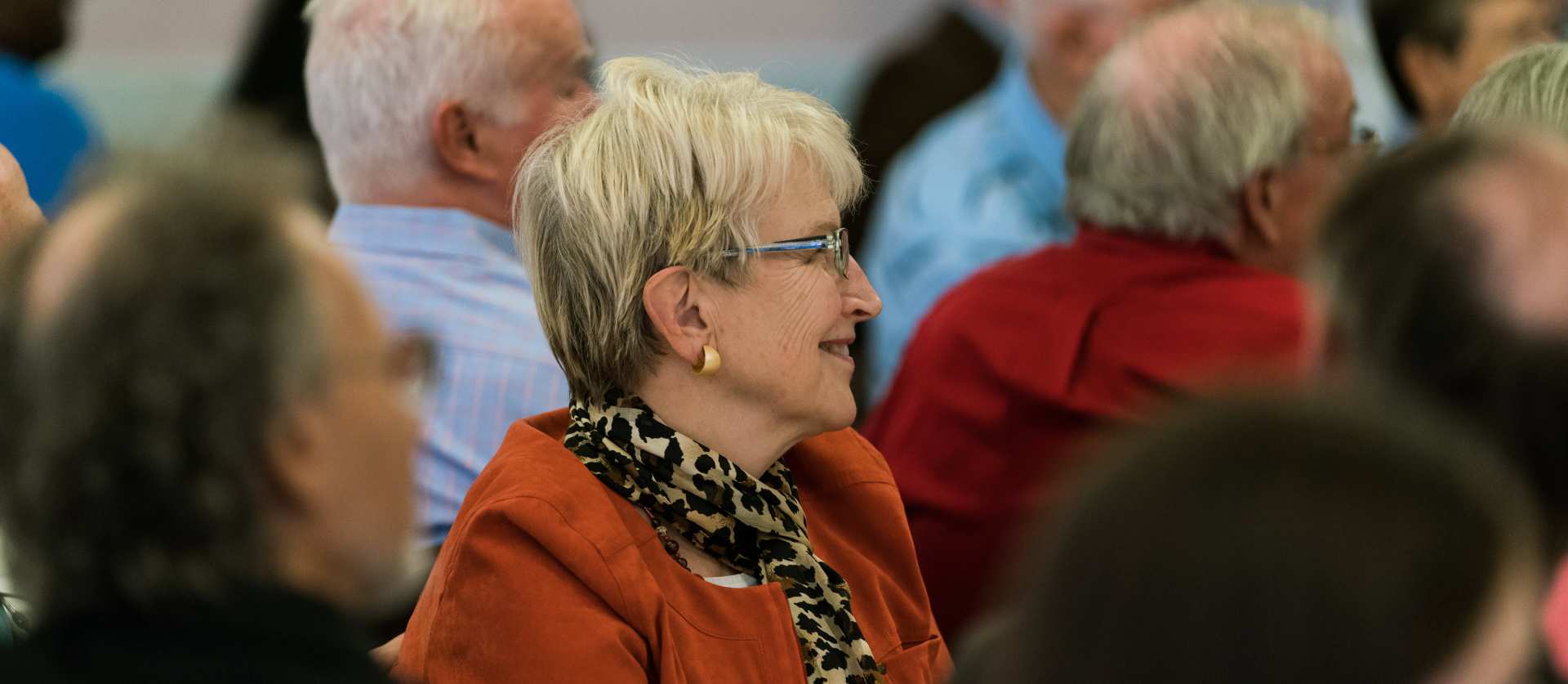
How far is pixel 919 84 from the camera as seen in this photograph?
534cm

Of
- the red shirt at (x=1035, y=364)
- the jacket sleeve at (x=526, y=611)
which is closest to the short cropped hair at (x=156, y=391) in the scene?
the jacket sleeve at (x=526, y=611)

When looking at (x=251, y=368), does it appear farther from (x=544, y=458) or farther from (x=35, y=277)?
(x=544, y=458)

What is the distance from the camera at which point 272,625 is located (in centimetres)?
121

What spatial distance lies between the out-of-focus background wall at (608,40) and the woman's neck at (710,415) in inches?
153

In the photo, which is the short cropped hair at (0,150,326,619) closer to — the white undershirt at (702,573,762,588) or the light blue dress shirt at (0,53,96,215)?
the white undershirt at (702,573,762,588)

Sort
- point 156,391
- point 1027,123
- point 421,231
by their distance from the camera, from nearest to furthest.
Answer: point 156,391, point 421,231, point 1027,123

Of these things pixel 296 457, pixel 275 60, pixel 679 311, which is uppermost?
pixel 296 457

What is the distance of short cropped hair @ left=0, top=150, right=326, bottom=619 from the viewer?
117 cm

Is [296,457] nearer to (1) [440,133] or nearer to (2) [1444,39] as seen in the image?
(1) [440,133]

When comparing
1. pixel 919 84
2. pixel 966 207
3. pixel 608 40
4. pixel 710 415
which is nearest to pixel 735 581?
pixel 710 415

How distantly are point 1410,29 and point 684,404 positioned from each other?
8.07ft

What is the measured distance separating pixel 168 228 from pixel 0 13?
255cm

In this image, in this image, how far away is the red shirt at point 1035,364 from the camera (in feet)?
8.87

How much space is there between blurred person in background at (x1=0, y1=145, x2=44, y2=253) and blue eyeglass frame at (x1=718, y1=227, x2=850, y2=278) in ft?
2.60
